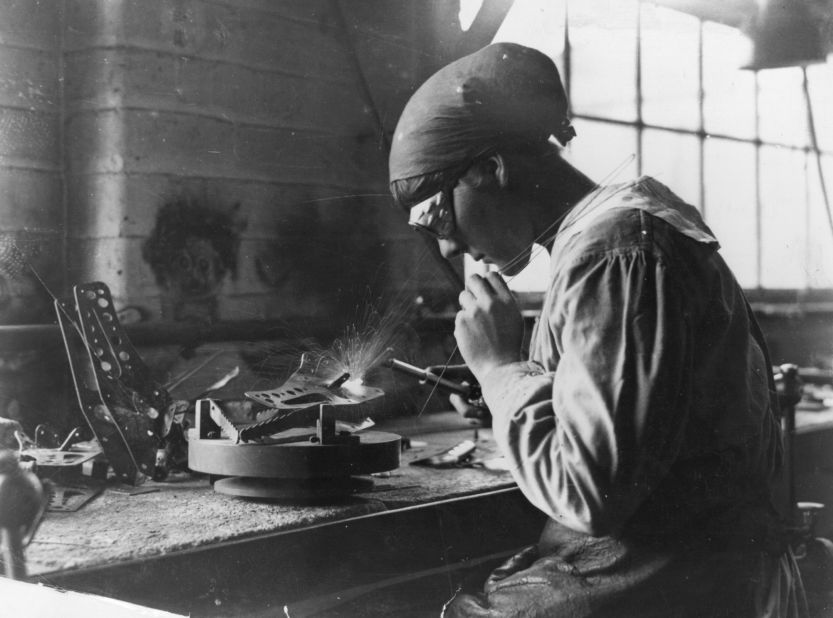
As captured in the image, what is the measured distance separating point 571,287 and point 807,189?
0.62 metres

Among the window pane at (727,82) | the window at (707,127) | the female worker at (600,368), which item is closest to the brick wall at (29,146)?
the female worker at (600,368)

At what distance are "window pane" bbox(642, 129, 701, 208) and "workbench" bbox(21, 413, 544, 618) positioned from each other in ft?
2.45

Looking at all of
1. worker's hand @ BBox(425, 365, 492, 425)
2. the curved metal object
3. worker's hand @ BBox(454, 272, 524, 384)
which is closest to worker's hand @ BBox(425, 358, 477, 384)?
worker's hand @ BBox(425, 365, 492, 425)

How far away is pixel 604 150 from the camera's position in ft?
4.67

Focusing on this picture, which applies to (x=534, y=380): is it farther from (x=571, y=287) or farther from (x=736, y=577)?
(x=736, y=577)

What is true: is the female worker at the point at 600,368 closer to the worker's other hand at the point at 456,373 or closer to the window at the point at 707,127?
the window at the point at 707,127

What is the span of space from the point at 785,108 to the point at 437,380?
0.80 metres

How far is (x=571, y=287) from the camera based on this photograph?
3.07ft

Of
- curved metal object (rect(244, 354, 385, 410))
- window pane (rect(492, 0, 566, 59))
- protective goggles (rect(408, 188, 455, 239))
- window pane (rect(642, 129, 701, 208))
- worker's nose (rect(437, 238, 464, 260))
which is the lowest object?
curved metal object (rect(244, 354, 385, 410))

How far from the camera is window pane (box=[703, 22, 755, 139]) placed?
1.36 meters

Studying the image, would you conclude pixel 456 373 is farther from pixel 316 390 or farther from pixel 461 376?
pixel 316 390

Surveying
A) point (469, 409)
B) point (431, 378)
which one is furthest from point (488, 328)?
point (469, 409)

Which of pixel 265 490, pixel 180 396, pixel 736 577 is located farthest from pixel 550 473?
pixel 180 396

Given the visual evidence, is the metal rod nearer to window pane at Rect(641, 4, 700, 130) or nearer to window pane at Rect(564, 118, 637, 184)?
window pane at Rect(564, 118, 637, 184)
